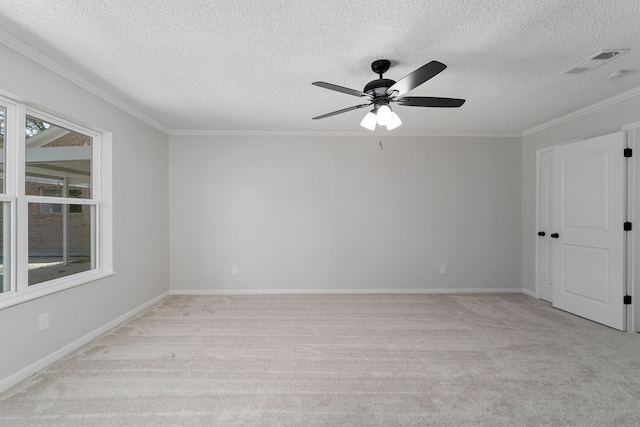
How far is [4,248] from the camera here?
2113 mm

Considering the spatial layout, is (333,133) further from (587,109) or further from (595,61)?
(587,109)

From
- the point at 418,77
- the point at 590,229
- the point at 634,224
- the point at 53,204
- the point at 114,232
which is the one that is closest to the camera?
the point at 418,77

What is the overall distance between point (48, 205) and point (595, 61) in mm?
4681

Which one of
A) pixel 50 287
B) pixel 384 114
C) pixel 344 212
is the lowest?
pixel 50 287

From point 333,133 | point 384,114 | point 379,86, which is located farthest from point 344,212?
point 379,86

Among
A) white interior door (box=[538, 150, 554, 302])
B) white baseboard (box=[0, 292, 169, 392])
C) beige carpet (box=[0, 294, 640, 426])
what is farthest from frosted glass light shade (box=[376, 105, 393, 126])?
white baseboard (box=[0, 292, 169, 392])

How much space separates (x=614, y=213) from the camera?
304cm

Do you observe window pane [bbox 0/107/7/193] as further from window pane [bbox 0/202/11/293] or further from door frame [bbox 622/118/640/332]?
door frame [bbox 622/118/640/332]

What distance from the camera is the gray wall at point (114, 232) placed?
2.09 metres

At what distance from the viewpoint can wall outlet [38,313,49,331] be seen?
2.26 m

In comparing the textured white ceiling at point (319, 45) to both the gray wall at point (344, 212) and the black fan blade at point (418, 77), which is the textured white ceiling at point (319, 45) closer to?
the black fan blade at point (418, 77)

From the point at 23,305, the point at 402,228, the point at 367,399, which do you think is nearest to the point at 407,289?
the point at 402,228

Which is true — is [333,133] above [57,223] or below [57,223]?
above

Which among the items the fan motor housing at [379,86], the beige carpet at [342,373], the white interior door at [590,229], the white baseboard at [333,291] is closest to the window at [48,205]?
the beige carpet at [342,373]
